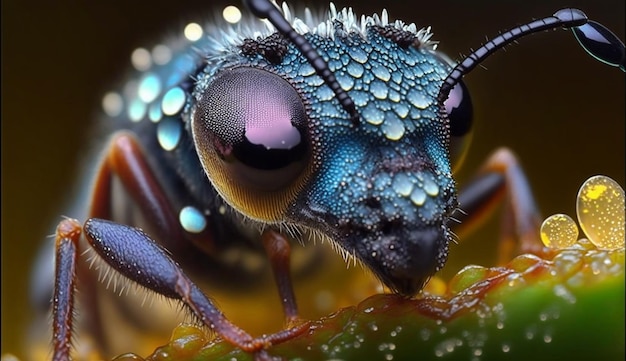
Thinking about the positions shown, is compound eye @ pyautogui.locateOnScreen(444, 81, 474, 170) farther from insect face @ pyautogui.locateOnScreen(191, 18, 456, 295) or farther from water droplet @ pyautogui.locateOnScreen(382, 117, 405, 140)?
water droplet @ pyautogui.locateOnScreen(382, 117, 405, 140)

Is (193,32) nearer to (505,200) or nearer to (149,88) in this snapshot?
(149,88)

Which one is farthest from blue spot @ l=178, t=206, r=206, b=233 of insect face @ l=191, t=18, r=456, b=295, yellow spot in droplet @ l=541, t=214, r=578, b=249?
yellow spot in droplet @ l=541, t=214, r=578, b=249

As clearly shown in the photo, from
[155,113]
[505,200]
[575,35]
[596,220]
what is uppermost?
[575,35]

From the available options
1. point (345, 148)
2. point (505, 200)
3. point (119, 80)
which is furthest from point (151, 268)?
point (119, 80)

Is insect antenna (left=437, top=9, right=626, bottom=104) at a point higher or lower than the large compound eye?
higher

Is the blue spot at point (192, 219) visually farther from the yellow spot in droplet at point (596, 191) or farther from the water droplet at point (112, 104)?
the yellow spot in droplet at point (596, 191)

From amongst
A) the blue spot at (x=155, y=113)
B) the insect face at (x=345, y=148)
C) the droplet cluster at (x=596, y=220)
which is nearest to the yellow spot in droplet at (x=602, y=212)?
the droplet cluster at (x=596, y=220)

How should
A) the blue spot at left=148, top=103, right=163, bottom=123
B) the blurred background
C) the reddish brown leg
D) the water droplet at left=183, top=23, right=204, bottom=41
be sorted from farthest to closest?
the blurred background < the water droplet at left=183, top=23, right=204, bottom=41 < the blue spot at left=148, top=103, right=163, bottom=123 < the reddish brown leg
